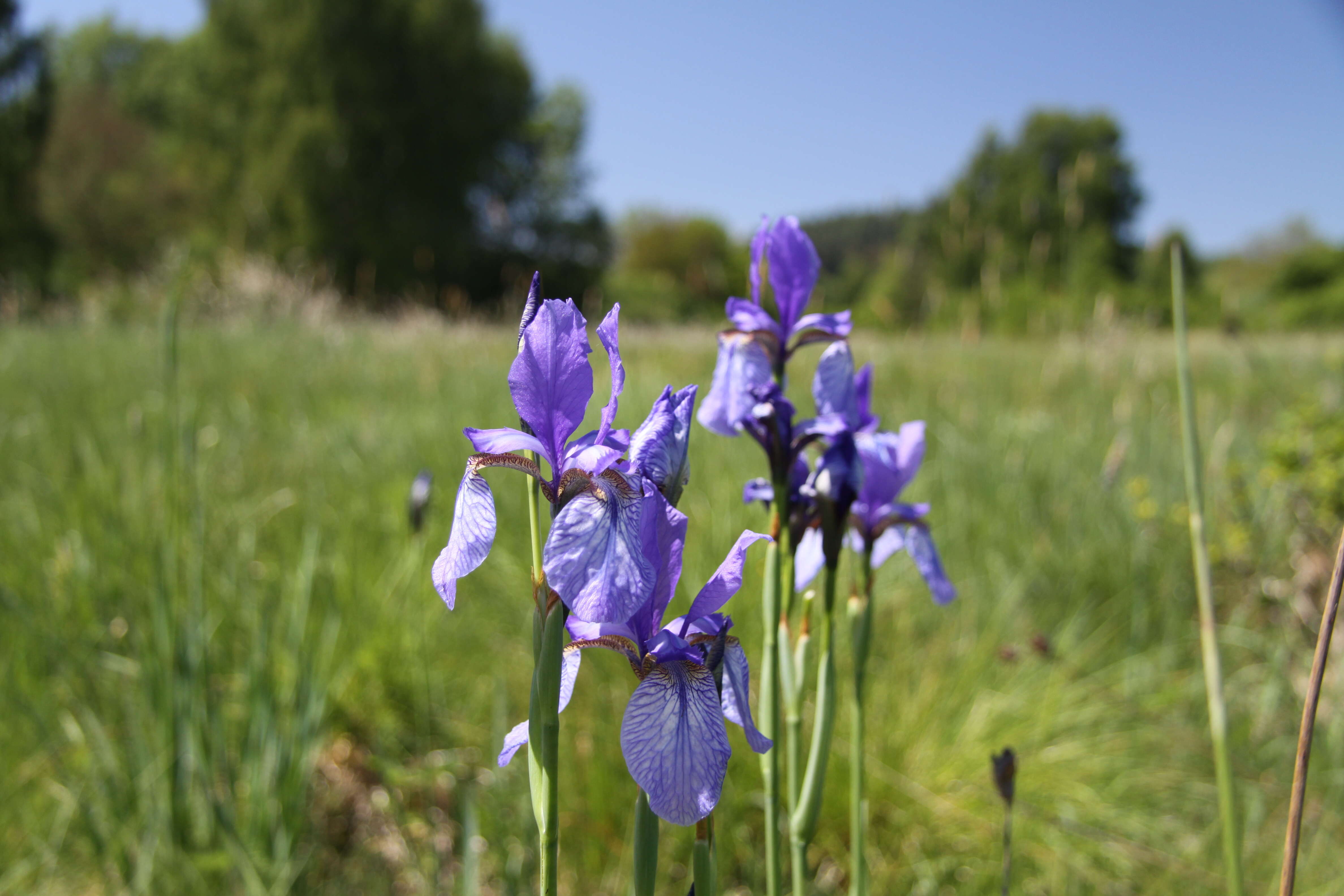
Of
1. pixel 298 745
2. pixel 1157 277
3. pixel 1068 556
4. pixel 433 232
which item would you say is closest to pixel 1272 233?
pixel 1157 277

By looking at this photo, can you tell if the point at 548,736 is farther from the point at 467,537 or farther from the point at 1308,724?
the point at 1308,724

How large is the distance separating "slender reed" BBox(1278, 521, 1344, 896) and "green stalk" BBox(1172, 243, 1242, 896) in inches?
1.2

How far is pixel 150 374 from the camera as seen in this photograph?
17.4 ft

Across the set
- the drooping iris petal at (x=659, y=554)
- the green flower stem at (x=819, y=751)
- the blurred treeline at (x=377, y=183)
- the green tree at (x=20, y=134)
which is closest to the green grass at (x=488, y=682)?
the green flower stem at (x=819, y=751)

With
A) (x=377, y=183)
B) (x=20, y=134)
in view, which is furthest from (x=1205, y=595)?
(x=20, y=134)

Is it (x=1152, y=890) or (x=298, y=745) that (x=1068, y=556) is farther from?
(x=298, y=745)

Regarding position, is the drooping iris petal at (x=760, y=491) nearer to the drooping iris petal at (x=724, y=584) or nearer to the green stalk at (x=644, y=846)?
the drooping iris petal at (x=724, y=584)

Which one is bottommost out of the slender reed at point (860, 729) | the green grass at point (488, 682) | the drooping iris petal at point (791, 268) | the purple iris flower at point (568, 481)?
the green grass at point (488, 682)

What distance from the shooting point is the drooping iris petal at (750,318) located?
2.52 feet

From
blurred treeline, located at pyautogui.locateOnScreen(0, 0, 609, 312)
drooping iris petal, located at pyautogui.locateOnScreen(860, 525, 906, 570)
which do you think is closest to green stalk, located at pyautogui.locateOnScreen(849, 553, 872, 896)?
drooping iris petal, located at pyautogui.locateOnScreen(860, 525, 906, 570)

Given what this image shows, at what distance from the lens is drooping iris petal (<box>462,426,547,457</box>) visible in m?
0.49

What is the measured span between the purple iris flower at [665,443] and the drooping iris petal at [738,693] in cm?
11

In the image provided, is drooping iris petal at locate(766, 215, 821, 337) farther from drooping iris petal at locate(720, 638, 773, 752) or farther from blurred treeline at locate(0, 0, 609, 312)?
blurred treeline at locate(0, 0, 609, 312)

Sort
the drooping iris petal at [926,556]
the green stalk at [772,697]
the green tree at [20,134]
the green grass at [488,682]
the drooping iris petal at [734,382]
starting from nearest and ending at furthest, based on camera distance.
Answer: the green stalk at [772,697]
the drooping iris petal at [734,382]
the drooping iris petal at [926,556]
the green grass at [488,682]
the green tree at [20,134]
